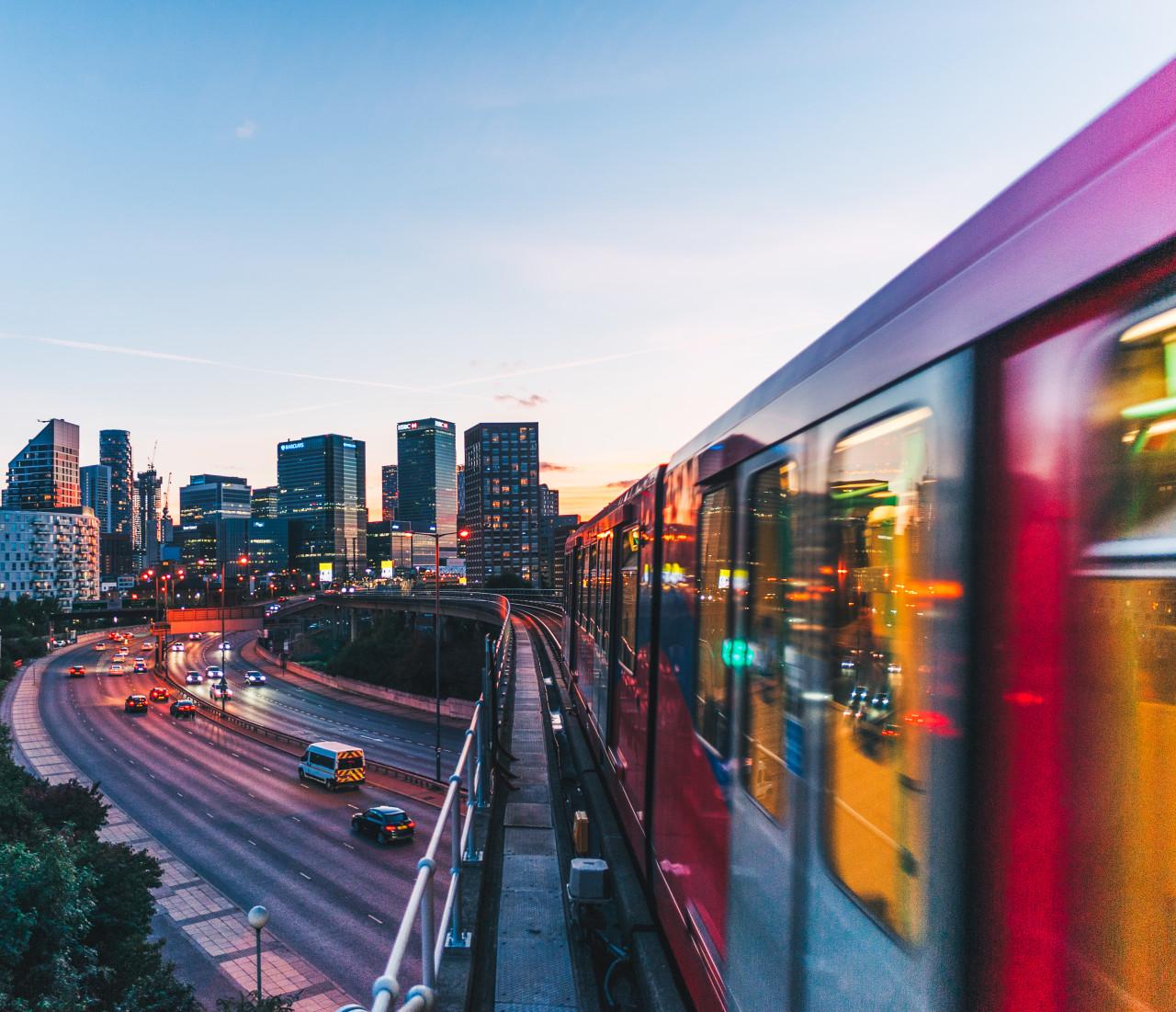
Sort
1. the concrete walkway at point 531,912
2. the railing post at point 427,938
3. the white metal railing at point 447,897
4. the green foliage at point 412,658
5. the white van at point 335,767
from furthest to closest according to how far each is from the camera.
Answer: the green foliage at point 412,658
the white van at point 335,767
the concrete walkway at point 531,912
the railing post at point 427,938
the white metal railing at point 447,897

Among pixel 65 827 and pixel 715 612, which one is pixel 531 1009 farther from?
pixel 65 827

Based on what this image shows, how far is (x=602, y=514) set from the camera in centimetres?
1100

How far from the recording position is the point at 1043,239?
6.38 feet

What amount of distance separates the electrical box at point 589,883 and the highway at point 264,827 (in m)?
16.3

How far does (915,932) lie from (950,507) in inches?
47.8

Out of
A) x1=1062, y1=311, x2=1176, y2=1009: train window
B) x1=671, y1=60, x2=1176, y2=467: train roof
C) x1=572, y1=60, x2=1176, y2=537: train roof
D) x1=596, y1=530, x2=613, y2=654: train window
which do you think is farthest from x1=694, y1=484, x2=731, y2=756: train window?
x1=596, y1=530, x2=613, y2=654: train window

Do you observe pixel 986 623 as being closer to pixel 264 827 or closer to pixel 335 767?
→ pixel 264 827

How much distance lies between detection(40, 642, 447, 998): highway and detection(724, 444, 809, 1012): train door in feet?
65.2

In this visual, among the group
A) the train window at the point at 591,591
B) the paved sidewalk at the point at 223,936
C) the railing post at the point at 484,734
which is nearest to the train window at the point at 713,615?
the railing post at the point at 484,734

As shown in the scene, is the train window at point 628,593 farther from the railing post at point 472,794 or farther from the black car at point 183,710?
the black car at point 183,710

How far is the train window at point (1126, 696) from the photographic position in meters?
1.56

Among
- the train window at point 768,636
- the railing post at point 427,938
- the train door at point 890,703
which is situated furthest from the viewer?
the railing post at point 427,938

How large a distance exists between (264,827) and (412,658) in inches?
1939

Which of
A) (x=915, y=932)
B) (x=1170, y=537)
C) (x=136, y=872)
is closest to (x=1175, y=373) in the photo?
(x=1170, y=537)
